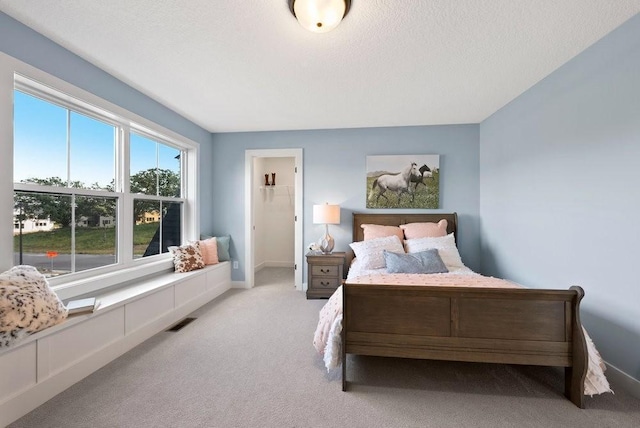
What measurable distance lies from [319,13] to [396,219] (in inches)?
110

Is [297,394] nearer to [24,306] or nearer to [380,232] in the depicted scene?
[24,306]

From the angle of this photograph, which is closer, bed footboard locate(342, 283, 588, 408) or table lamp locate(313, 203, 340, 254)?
bed footboard locate(342, 283, 588, 408)

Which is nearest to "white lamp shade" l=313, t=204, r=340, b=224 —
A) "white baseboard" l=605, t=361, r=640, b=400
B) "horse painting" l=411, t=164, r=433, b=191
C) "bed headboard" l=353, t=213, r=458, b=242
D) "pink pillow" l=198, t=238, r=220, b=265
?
"bed headboard" l=353, t=213, r=458, b=242

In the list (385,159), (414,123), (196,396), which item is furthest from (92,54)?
(414,123)

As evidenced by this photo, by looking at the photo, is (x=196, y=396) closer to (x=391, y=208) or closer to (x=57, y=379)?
(x=57, y=379)

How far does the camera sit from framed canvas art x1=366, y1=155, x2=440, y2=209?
3820mm

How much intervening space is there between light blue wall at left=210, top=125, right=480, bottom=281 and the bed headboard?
13 cm

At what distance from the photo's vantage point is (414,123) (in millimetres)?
3775

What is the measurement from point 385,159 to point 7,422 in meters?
4.13

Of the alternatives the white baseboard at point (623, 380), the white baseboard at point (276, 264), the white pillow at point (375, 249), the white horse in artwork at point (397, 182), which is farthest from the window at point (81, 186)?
the white baseboard at point (623, 380)

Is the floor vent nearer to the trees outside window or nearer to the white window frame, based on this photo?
the white window frame

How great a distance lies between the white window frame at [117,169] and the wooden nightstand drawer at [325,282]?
1847 millimetres

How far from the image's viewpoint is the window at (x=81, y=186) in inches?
78.4

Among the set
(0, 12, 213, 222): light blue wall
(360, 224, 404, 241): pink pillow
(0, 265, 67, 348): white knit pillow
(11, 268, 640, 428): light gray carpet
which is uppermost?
(0, 12, 213, 222): light blue wall
